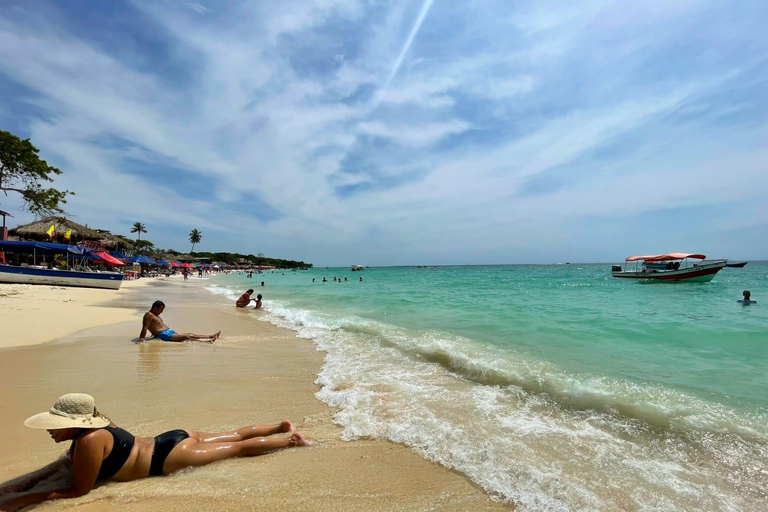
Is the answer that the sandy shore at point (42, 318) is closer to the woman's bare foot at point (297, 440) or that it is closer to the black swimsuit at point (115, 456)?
the black swimsuit at point (115, 456)

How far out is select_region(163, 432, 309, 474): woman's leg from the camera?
119 inches

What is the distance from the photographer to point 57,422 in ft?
8.36

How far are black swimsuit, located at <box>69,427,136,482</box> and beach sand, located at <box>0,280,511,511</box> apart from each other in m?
0.10

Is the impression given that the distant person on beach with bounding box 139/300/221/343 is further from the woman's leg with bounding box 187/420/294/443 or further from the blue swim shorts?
the woman's leg with bounding box 187/420/294/443

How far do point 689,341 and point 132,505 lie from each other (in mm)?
11105

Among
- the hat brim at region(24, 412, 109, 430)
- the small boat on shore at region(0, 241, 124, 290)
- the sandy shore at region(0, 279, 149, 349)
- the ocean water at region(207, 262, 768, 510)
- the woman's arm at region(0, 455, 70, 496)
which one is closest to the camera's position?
the hat brim at region(24, 412, 109, 430)

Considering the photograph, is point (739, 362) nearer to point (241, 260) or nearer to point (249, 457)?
point (249, 457)

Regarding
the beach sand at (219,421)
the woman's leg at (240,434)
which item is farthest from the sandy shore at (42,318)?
the woman's leg at (240,434)

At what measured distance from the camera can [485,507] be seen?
2.70 metres

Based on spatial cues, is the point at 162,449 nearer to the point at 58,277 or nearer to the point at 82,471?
the point at 82,471

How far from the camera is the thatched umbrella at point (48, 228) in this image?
3148 cm

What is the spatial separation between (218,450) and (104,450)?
33.7 inches

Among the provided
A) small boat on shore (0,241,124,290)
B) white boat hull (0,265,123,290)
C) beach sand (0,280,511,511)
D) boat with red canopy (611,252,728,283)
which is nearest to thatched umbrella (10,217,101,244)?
small boat on shore (0,241,124,290)

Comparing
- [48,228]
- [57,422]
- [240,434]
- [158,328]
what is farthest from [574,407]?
[48,228]
